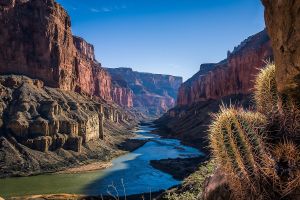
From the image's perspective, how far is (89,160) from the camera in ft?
231

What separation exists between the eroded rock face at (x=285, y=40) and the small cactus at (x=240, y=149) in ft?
3.09

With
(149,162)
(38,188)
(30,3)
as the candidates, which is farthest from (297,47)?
(30,3)

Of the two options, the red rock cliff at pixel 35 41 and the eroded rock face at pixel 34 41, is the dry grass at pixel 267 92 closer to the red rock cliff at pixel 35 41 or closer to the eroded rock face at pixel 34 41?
the eroded rock face at pixel 34 41

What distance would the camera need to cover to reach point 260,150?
20.6 feet

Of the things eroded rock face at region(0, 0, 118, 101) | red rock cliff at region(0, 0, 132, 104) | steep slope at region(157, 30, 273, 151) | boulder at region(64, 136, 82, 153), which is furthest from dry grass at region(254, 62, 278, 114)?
red rock cliff at region(0, 0, 132, 104)

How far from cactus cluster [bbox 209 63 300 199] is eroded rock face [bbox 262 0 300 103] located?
0.46 metres

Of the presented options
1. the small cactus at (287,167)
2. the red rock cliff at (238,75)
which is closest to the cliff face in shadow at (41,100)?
the red rock cliff at (238,75)

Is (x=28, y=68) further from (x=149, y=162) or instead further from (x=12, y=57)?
(x=149, y=162)

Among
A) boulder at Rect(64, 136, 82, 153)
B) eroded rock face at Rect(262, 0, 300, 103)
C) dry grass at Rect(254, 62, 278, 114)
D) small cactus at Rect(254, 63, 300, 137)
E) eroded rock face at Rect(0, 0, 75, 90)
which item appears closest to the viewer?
eroded rock face at Rect(262, 0, 300, 103)

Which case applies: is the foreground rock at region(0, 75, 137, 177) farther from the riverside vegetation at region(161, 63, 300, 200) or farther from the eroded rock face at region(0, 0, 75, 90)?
the riverside vegetation at region(161, 63, 300, 200)

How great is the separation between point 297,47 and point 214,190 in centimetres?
353

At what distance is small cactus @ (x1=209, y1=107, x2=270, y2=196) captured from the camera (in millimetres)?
6176

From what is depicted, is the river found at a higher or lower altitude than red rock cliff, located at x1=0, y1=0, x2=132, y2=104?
lower

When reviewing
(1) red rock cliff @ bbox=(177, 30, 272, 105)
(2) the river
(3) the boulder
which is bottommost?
(2) the river
